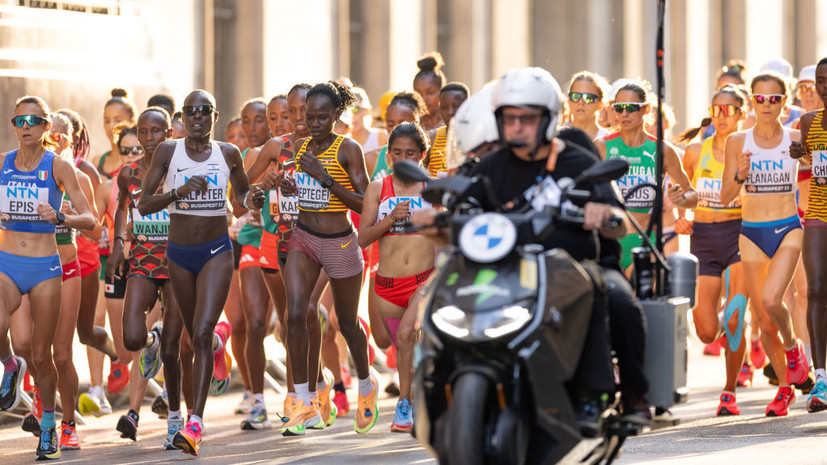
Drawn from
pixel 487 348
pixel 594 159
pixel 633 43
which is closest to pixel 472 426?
pixel 487 348

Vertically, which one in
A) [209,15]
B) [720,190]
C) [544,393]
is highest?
[209,15]

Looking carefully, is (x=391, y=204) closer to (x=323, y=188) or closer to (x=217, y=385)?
(x=323, y=188)

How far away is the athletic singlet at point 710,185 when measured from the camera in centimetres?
1336

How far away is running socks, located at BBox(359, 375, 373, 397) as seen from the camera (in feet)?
37.9

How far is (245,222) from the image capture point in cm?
1311

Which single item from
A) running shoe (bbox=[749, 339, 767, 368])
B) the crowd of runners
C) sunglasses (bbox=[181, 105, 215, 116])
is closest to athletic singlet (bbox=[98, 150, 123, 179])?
the crowd of runners

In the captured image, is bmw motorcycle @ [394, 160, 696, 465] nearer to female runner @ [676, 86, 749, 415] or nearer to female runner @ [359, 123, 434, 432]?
female runner @ [359, 123, 434, 432]

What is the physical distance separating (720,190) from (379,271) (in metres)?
3.02

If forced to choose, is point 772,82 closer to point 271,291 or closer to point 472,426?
point 271,291

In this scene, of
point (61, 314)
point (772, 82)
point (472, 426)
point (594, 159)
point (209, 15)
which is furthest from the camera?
point (209, 15)

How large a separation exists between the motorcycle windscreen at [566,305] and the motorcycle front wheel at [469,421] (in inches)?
14.9

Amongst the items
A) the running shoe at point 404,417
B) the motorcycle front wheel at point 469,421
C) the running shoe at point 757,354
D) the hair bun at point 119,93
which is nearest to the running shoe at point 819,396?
the running shoe at point 404,417

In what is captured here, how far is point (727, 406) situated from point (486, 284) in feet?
18.3

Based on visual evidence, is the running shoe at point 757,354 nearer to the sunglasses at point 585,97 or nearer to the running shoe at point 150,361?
the sunglasses at point 585,97
